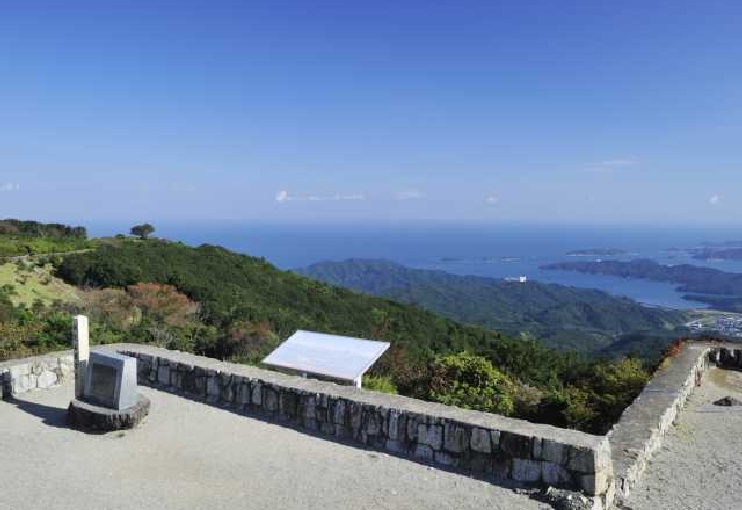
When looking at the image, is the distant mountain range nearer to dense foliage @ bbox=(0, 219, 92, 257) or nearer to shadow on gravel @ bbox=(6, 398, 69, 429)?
dense foliage @ bbox=(0, 219, 92, 257)

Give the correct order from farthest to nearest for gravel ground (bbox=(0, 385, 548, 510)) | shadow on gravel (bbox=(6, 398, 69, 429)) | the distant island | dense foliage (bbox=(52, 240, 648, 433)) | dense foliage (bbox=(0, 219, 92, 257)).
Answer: the distant island, dense foliage (bbox=(0, 219, 92, 257)), dense foliage (bbox=(52, 240, 648, 433)), shadow on gravel (bbox=(6, 398, 69, 429)), gravel ground (bbox=(0, 385, 548, 510))

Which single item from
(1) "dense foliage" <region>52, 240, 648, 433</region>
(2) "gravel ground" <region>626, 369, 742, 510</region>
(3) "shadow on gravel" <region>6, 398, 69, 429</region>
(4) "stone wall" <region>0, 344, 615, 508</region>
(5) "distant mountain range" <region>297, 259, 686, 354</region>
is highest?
(4) "stone wall" <region>0, 344, 615, 508</region>

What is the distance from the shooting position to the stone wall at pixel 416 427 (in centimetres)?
471

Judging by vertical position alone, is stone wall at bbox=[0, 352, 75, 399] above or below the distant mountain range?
above

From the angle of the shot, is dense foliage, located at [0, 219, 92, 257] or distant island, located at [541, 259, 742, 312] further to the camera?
distant island, located at [541, 259, 742, 312]

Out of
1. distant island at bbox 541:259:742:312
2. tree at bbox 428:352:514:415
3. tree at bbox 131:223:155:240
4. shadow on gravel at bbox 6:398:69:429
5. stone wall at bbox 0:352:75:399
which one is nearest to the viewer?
shadow on gravel at bbox 6:398:69:429

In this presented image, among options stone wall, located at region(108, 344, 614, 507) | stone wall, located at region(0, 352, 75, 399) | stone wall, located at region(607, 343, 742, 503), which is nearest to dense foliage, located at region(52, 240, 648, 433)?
stone wall, located at region(607, 343, 742, 503)

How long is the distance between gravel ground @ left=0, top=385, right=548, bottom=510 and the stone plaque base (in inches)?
5.0

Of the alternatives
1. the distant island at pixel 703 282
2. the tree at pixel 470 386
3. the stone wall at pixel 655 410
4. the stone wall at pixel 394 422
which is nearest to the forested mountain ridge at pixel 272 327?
the tree at pixel 470 386

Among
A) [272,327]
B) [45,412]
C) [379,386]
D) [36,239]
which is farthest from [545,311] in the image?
[45,412]

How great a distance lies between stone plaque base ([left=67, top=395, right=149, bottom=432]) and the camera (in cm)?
638

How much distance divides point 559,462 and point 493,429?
2.16 ft

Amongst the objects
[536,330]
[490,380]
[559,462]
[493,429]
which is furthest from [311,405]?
[536,330]

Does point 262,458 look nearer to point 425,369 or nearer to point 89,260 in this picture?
point 425,369
